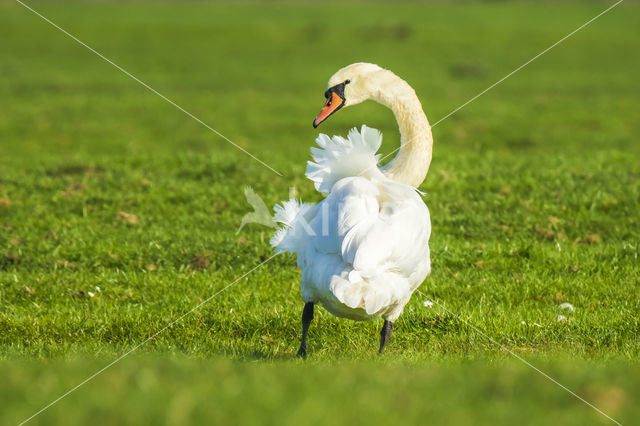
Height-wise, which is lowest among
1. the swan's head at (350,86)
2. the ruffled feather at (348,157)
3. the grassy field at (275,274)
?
the grassy field at (275,274)

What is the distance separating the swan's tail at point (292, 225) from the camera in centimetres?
637

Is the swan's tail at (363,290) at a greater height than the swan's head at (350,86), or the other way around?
the swan's head at (350,86)

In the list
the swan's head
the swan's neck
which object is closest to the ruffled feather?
the swan's neck

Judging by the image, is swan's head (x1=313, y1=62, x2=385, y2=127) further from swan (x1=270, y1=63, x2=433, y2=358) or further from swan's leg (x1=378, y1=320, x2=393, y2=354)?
swan's leg (x1=378, y1=320, x2=393, y2=354)

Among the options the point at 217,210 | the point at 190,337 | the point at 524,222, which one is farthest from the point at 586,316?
the point at 217,210

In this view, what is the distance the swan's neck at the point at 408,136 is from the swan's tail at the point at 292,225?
0.93 meters

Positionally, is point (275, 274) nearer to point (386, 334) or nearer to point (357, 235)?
point (386, 334)

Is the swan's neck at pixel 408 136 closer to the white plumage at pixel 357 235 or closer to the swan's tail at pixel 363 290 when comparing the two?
the white plumage at pixel 357 235

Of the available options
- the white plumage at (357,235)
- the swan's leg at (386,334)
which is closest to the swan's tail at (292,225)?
the white plumage at (357,235)

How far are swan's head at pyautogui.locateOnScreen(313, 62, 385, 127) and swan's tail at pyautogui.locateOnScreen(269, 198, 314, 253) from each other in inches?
48.7

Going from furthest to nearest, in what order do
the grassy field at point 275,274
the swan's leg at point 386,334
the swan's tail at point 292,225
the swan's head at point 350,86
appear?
the swan's head at point 350,86 < the swan's leg at point 386,334 < the swan's tail at point 292,225 < the grassy field at point 275,274

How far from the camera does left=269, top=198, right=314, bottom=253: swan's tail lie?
6.37 m

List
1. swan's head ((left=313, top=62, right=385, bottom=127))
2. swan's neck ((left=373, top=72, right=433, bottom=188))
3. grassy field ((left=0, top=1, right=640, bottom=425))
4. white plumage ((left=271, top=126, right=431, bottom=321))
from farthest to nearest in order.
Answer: swan's head ((left=313, top=62, right=385, bottom=127)), swan's neck ((left=373, top=72, right=433, bottom=188)), white plumage ((left=271, top=126, right=431, bottom=321)), grassy field ((left=0, top=1, right=640, bottom=425))

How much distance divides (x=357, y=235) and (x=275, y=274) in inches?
131
